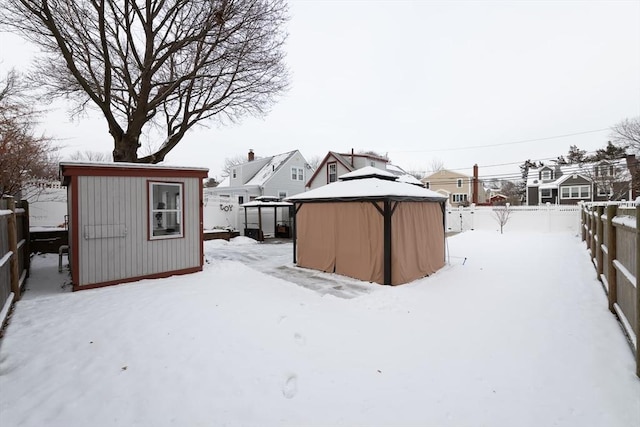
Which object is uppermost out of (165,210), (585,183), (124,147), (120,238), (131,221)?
(585,183)

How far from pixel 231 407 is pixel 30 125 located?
41.0ft

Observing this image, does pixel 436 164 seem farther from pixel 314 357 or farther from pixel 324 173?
pixel 314 357

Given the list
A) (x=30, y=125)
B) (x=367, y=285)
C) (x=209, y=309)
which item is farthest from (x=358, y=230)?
(x=30, y=125)

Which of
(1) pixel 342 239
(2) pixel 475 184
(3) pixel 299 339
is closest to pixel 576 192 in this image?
(2) pixel 475 184

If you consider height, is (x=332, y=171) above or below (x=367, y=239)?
above

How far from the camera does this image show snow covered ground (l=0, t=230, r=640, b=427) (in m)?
2.39

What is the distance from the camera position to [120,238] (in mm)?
5969

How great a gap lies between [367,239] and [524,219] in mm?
14994

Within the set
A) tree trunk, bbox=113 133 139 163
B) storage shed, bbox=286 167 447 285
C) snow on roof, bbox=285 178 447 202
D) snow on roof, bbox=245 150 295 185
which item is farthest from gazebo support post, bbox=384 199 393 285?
snow on roof, bbox=245 150 295 185

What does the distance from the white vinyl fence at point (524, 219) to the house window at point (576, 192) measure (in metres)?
15.4

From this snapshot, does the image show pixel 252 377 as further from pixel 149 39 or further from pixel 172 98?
pixel 172 98

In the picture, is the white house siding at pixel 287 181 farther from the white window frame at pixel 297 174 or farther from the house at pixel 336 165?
the house at pixel 336 165

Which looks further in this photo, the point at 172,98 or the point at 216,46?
the point at 172,98

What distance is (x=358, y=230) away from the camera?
667cm
